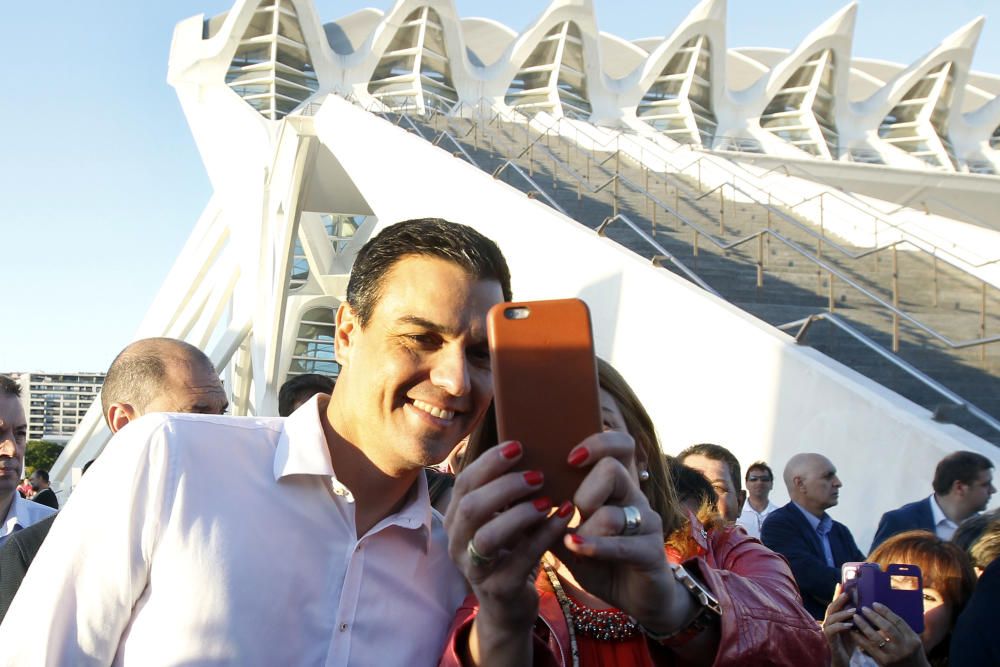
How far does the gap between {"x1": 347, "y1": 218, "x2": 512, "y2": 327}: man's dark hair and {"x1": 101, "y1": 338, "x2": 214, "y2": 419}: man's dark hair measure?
156 centimetres

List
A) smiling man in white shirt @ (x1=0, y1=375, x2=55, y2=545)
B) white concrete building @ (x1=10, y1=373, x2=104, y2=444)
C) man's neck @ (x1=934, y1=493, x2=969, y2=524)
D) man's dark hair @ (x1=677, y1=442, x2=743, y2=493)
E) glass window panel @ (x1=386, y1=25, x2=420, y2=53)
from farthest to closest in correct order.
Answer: white concrete building @ (x1=10, y1=373, x2=104, y2=444) < glass window panel @ (x1=386, y1=25, x2=420, y2=53) < man's neck @ (x1=934, y1=493, x2=969, y2=524) < man's dark hair @ (x1=677, y1=442, x2=743, y2=493) < smiling man in white shirt @ (x1=0, y1=375, x2=55, y2=545)

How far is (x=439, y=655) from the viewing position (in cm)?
170

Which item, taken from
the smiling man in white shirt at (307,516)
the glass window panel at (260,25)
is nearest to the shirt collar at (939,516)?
the smiling man in white shirt at (307,516)

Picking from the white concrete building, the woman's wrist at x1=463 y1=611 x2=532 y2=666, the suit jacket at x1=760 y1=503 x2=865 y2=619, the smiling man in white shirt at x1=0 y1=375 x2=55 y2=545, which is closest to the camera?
the woman's wrist at x1=463 y1=611 x2=532 y2=666

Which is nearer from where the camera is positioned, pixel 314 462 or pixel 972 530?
pixel 314 462

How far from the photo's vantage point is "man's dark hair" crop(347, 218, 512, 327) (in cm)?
168

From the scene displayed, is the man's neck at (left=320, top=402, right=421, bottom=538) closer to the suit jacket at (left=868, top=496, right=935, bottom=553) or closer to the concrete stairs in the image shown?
the suit jacket at (left=868, top=496, right=935, bottom=553)

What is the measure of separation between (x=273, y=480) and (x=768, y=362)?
22.4ft

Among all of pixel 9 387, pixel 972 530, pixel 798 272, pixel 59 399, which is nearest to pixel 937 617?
pixel 972 530

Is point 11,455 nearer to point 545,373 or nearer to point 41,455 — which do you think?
point 545,373

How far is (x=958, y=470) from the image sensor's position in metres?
5.17

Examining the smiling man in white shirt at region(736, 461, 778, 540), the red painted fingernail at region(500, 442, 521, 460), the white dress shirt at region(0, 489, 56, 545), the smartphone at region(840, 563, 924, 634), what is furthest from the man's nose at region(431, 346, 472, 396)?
the smiling man in white shirt at region(736, 461, 778, 540)

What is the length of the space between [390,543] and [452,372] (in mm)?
337

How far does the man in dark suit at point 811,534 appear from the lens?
14.8ft
